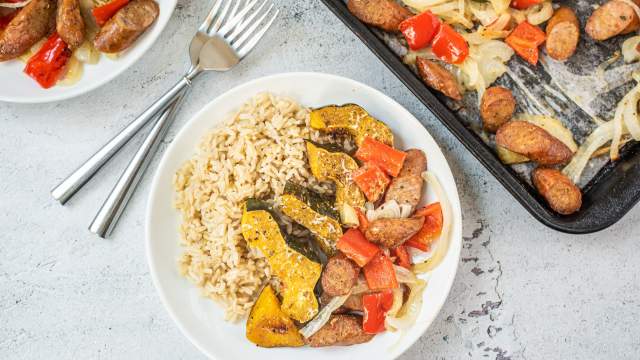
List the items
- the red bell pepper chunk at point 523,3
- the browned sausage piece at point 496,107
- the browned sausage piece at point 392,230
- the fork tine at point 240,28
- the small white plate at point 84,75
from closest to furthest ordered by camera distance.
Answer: the browned sausage piece at point 392,230, the browned sausage piece at point 496,107, the red bell pepper chunk at point 523,3, the small white plate at point 84,75, the fork tine at point 240,28

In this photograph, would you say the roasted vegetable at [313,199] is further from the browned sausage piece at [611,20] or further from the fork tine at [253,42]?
the browned sausage piece at [611,20]

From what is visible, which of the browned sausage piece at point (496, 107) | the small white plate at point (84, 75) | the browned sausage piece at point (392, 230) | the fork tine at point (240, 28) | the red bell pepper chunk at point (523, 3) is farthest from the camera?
the fork tine at point (240, 28)

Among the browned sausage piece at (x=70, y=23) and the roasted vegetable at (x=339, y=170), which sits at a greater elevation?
the browned sausage piece at (x=70, y=23)

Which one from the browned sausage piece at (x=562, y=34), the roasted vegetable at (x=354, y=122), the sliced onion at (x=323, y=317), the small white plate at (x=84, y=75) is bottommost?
the sliced onion at (x=323, y=317)

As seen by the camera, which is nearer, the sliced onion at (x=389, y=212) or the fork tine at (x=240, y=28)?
the sliced onion at (x=389, y=212)

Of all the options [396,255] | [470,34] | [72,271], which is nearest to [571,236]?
[396,255]

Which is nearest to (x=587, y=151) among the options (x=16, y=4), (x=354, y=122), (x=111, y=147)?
(x=354, y=122)

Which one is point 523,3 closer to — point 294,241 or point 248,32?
point 248,32

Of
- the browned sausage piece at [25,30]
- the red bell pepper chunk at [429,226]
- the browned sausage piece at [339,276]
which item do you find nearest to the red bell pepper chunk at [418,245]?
the red bell pepper chunk at [429,226]
